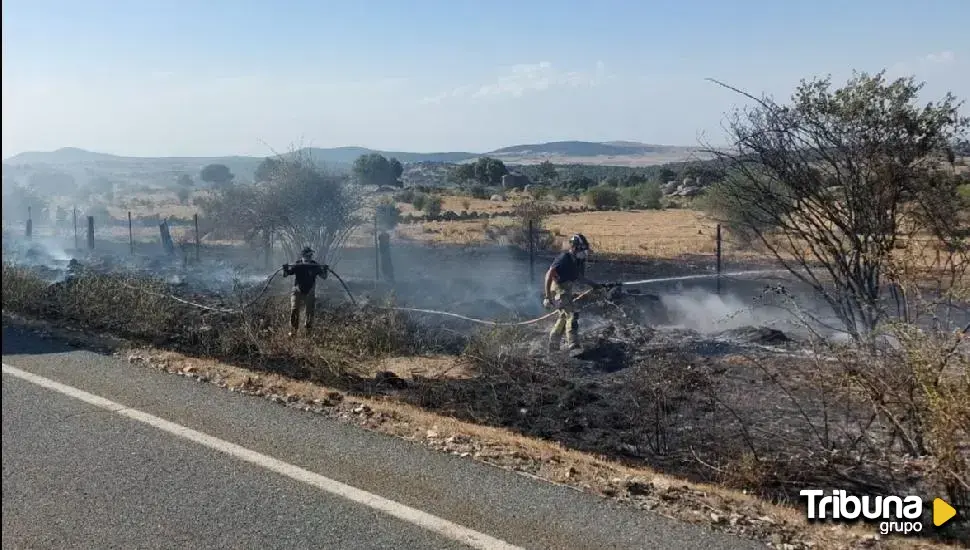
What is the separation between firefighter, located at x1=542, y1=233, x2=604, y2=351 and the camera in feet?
38.2

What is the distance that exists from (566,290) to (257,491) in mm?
7115

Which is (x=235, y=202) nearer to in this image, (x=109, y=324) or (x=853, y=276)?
(x=109, y=324)

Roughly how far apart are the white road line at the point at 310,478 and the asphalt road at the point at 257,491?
0.01 metres

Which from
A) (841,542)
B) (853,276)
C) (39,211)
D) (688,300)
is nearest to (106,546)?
(841,542)

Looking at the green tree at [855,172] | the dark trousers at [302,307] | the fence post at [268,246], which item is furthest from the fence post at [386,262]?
the green tree at [855,172]

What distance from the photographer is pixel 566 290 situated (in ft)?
38.5

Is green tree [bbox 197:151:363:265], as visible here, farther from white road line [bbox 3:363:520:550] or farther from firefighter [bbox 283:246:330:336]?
white road line [bbox 3:363:520:550]

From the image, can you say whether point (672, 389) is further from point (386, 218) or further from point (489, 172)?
point (489, 172)

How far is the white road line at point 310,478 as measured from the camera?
4.52 meters

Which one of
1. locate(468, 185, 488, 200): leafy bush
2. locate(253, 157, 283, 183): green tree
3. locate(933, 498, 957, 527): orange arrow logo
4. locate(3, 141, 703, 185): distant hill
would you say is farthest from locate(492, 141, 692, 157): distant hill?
locate(933, 498, 957, 527): orange arrow logo

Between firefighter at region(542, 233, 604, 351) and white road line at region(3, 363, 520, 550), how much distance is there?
6084mm

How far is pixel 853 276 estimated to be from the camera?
30.1 ft

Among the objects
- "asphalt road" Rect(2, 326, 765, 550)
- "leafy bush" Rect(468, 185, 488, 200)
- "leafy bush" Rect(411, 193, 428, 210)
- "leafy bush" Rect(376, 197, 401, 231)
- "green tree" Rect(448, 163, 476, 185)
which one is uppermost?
"green tree" Rect(448, 163, 476, 185)

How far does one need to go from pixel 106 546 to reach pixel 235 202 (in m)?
18.0
